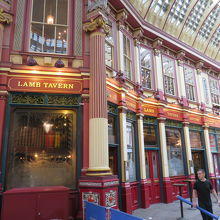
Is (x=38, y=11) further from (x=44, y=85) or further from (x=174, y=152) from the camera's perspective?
(x=174, y=152)

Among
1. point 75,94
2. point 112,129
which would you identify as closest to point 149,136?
point 112,129

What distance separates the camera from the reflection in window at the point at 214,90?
1691 centimetres

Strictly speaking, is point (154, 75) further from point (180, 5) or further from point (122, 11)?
point (180, 5)

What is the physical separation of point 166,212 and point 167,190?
2072 millimetres

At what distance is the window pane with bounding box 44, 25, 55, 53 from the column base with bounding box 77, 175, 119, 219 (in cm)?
475

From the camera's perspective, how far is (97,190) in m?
6.89

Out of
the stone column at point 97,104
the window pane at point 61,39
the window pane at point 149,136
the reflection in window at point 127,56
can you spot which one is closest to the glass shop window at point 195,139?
the window pane at point 149,136

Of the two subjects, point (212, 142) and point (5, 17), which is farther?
point (212, 142)

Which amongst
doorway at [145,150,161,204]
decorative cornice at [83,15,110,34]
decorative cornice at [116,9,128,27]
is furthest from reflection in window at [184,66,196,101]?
decorative cornice at [83,15,110,34]

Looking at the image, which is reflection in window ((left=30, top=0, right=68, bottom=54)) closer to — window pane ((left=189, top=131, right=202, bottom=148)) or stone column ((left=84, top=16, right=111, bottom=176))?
stone column ((left=84, top=16, right=111, bottom=176))

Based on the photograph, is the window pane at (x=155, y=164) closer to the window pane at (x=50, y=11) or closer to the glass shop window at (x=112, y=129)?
the glass shop window at (x=112, y=129)

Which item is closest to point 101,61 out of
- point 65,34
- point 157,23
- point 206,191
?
point 65,34

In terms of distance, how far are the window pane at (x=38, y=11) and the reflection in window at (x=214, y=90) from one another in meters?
13.1

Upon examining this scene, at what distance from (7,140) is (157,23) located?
1047cm
